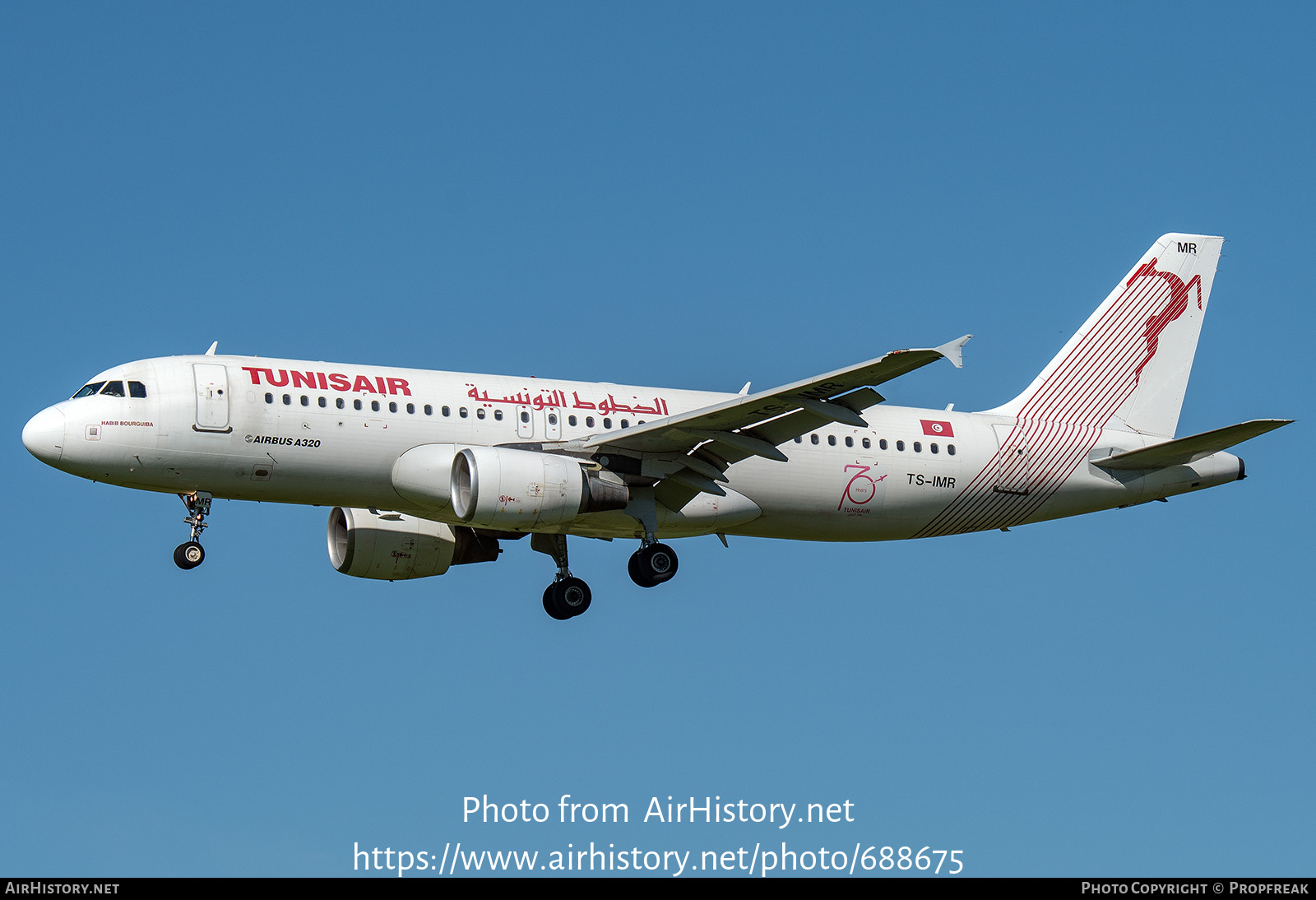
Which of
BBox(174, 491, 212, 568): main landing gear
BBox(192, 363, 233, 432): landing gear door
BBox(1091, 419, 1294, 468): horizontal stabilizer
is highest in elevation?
BBox(1091, 419, 1294, 468): horizontal stabilizer

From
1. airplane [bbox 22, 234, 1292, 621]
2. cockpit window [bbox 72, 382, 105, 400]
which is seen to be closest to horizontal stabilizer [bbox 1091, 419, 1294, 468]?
airplane [bbox 22, 234, 1292, 621]

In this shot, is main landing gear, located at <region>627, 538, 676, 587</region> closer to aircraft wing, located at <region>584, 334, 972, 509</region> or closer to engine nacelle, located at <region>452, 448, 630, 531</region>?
aircraft wing, located at <region>584, 334, 972, 509</region>

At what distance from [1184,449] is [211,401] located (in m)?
20.8

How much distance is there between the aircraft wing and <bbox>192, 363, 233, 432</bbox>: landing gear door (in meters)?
7.24

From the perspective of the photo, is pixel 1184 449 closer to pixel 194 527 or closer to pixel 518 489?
pixel 518 489

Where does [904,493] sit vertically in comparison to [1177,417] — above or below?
below

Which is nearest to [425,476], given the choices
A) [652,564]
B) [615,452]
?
[615,452]

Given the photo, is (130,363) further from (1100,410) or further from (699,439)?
(1100,410)

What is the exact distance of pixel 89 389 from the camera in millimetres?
33781

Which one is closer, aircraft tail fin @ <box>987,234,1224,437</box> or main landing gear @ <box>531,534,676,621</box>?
main landing gear @ <box>531,534,676,621</box>

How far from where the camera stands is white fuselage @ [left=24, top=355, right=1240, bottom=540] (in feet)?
109
